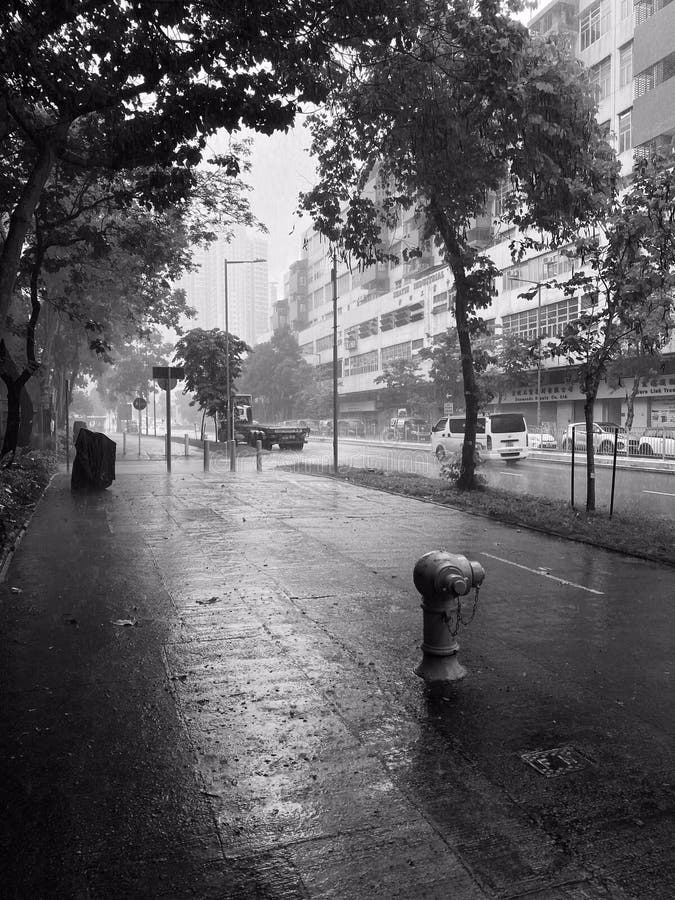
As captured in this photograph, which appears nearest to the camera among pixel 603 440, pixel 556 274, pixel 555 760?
pixel 555 760

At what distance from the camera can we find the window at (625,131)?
36.6 m

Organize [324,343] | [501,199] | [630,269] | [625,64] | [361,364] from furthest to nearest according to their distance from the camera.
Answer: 1. [324,343]
2. [361,364]
3. [625,64]
4. [501,199]
5. [630,269]

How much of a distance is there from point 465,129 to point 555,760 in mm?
8504

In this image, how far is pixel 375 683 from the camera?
15.1 feet

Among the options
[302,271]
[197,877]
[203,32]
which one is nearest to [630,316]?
[203,32]

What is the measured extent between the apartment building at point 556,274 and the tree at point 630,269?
2664 millimetres

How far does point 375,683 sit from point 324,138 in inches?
450

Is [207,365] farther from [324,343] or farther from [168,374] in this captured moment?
[324,343]

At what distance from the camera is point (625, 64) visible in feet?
123

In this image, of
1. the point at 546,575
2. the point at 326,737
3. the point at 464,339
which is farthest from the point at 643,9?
the point at 326,737

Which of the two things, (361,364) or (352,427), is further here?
(361,364)

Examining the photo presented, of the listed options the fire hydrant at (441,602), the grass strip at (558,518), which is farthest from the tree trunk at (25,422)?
the fire hydrant at (441,602)

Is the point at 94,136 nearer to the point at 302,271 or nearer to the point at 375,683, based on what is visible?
the point at 375,683

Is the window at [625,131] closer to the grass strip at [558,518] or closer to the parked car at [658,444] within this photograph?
the parked car at [658,444]
